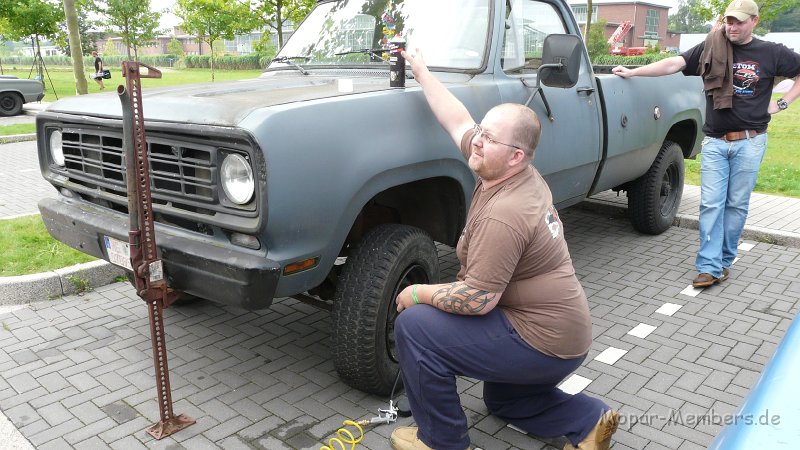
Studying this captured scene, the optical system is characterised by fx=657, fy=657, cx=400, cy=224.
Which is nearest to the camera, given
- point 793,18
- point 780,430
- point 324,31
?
point 780,430

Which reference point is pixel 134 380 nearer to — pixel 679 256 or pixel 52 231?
pixel 52 231

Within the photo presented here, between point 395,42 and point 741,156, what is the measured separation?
2928 millimetres

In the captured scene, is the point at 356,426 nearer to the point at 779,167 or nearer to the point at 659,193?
the point at 659,193

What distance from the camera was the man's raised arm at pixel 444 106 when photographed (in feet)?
10.2

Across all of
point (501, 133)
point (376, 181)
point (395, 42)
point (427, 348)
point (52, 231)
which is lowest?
point (427, 348)

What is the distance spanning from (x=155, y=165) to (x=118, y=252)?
45cm

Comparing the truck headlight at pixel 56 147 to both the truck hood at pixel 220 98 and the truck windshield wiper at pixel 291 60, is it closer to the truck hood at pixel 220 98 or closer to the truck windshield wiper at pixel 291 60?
the truck hood at pixel 220 98

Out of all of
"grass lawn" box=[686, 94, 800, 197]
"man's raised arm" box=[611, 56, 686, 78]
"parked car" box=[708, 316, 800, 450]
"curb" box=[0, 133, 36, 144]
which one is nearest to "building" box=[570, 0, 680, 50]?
"grass lawn" box=[686, 94, 800, 197]

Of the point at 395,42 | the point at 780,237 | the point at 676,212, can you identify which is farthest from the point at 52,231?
the point at 780,237

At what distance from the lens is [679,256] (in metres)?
5.67

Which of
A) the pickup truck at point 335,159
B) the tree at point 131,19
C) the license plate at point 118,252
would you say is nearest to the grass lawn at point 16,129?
the pickup truck at point 335,159

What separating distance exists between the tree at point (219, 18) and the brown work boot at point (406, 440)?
17484 mm

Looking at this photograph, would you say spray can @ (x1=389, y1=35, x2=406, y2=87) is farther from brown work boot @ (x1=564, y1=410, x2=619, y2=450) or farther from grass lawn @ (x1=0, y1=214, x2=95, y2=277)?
grass lawn @ (x1=0, y1=214, x2=95, y2=277)

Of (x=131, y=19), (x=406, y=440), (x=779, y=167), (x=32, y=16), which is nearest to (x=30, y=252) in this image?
(x=406, y=440)
